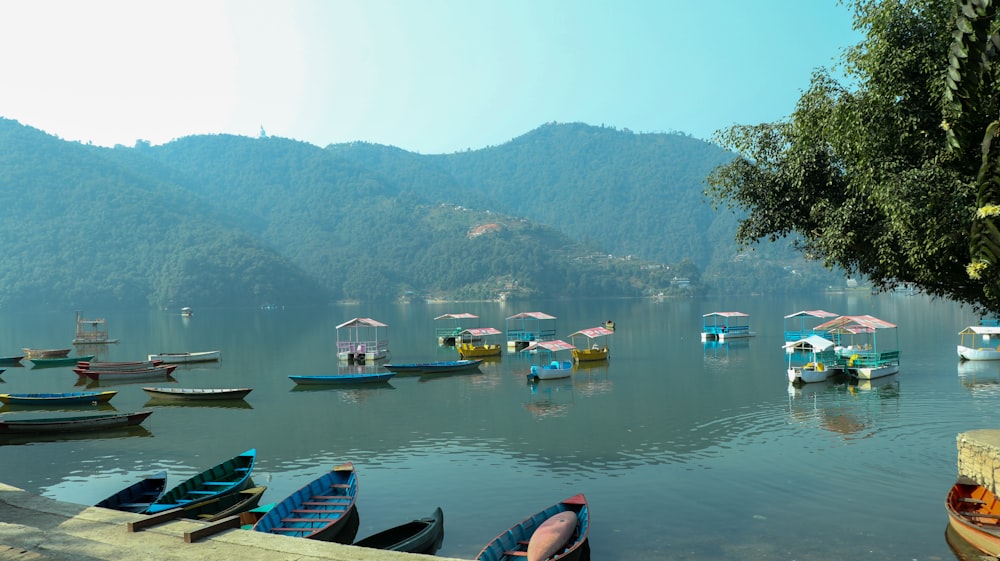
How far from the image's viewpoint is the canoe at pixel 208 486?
18.6 m

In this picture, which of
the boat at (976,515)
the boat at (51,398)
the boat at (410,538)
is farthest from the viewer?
the boat at (51,398)

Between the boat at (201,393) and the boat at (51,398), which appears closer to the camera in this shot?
the boat at (51,398)

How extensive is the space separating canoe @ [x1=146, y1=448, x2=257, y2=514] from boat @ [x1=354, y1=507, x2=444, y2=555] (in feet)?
17.3

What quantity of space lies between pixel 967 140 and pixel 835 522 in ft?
55.6

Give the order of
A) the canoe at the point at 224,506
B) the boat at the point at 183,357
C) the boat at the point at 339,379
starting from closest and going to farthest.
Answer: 1. the canoe at the point at 224,506
2. the boat at the point at 339,379
3. the boat at the point at 183,357

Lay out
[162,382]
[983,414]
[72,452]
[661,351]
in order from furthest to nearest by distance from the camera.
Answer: [661,351], [162,382], [983,414], [72,452]

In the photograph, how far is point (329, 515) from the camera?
59.1 ft

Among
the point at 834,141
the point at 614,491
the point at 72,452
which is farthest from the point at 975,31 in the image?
the point at 72,452

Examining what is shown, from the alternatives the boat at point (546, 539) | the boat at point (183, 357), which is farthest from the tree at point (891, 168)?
the boat at point (183, 357)

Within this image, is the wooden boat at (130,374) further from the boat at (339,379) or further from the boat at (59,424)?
the boat at (59,424)

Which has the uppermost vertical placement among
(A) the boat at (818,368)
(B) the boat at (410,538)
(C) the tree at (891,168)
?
(C) the tree at (891,168)

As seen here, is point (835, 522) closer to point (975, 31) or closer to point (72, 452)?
point (975, 31)

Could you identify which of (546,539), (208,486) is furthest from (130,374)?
(546,539)

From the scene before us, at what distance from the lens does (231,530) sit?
13.7 meters
